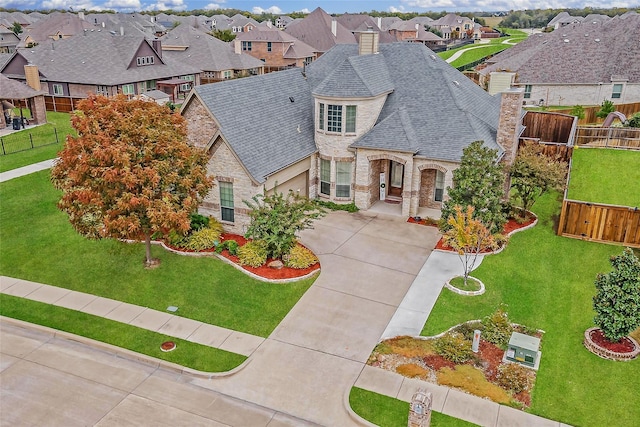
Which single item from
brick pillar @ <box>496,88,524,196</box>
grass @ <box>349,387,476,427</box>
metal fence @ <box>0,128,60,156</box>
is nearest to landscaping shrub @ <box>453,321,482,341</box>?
grass @ <box>349,387,476,427</box>

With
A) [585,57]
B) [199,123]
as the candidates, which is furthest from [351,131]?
[585,57]

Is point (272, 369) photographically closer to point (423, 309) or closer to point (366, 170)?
point (423, 309)

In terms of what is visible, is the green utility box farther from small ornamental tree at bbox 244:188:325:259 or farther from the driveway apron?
small ornamental tree at bbox 244:188:325:259

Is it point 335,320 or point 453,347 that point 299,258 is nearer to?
point 335,320

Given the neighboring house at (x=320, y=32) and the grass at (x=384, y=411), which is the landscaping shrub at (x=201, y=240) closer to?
the grass at (x=384, y=411)

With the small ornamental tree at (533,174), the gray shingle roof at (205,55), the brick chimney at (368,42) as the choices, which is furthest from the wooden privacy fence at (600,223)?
the gray shingle roof at (205,55)
